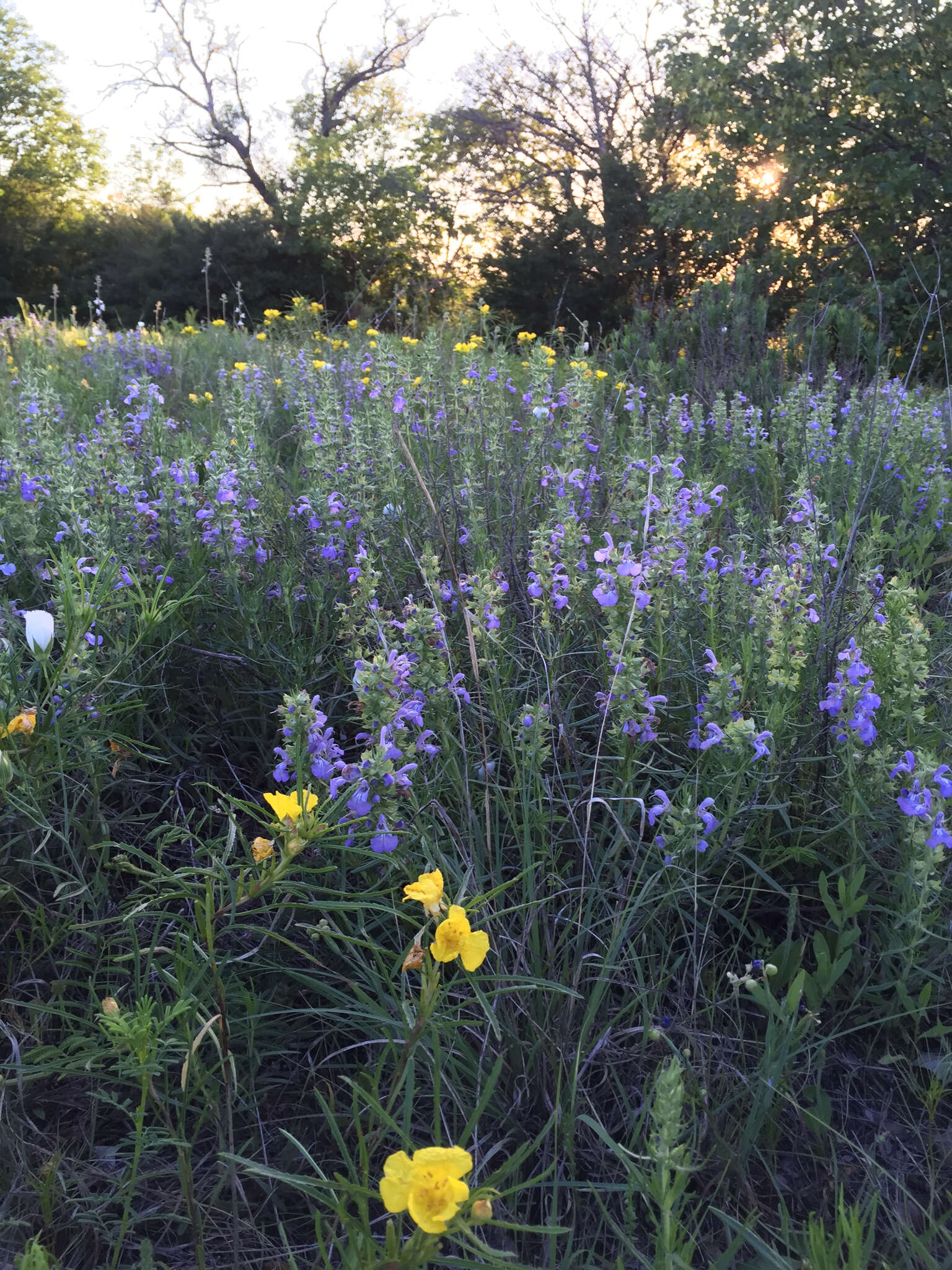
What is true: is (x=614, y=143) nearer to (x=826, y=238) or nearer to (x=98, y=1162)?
(x=826, y=238)

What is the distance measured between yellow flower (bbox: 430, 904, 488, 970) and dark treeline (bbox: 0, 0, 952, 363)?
703cm

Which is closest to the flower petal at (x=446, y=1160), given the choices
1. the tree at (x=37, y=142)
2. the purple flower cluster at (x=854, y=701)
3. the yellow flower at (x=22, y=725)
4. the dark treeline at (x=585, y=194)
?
the yellow flower at (x=22, y=725)

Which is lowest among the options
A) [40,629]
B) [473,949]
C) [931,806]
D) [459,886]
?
[459,886]

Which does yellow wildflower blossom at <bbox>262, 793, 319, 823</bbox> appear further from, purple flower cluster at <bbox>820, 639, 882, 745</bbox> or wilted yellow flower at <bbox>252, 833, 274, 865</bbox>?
purple flower cluster at <bbox>820, 639, 882, 745</bbox>

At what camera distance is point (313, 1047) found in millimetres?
1630

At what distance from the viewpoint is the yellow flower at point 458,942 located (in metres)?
0.95

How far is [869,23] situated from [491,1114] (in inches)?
645

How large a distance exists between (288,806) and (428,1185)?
0.44m

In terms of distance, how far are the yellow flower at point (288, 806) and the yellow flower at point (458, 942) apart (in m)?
0.22

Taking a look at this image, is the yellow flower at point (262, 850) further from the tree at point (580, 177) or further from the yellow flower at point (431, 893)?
the tree at point (580, 177)

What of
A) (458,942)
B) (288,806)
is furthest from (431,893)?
(288,806)

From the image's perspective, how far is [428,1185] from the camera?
2.55ft

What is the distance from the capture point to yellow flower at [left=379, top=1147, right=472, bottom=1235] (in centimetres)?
77

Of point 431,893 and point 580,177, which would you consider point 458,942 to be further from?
point 580,177
